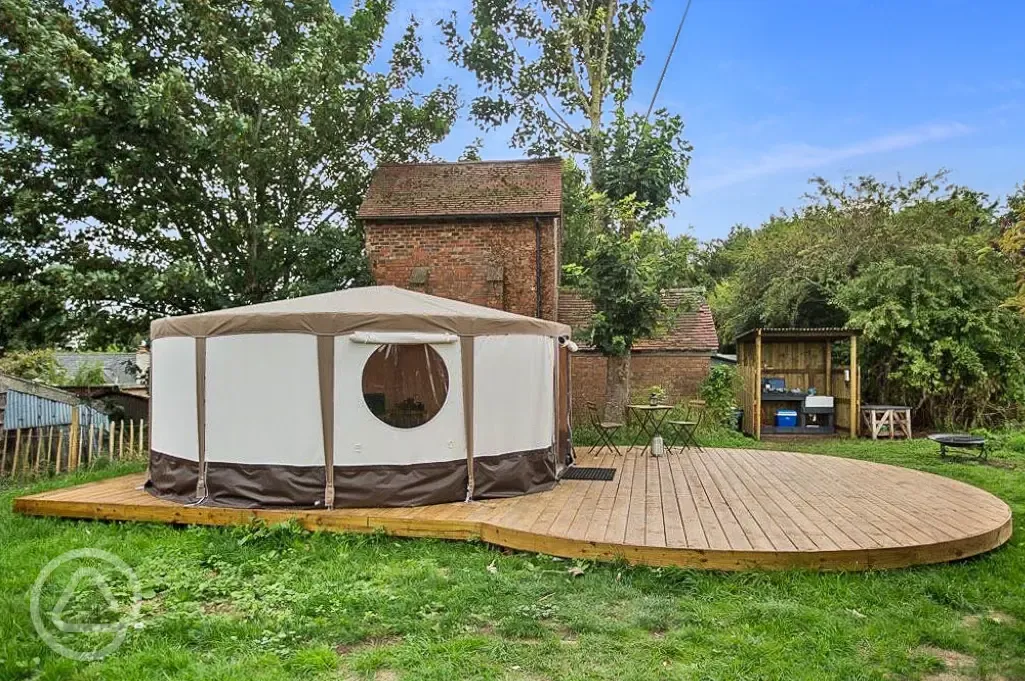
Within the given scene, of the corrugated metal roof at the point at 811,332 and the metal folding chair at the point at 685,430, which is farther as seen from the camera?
the corrugated metal roof at the point at 811,332

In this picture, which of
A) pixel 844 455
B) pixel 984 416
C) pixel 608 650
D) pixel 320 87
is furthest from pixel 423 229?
pixel 984 416

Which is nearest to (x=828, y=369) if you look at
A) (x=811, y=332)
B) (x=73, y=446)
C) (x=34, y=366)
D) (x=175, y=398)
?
(x=811, y=332)

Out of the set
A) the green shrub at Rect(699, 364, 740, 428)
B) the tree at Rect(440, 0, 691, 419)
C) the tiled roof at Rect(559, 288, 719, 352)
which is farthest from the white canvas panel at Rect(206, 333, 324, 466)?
the tree at Rect(440, 0, 691, 419)

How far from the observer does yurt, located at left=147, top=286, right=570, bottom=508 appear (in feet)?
16.4

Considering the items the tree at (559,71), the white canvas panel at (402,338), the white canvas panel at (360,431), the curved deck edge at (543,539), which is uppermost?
the tree at (559,71)

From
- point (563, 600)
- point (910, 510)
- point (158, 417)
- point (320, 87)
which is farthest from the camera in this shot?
point (320, 87)

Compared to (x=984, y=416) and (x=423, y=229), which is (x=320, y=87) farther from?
(x=984, y=416)

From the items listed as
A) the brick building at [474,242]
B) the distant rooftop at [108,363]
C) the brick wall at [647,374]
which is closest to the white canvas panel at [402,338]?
the brick building at [474,242]

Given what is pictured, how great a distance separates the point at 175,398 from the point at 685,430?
25.0ft

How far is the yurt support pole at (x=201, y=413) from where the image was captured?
5176mm

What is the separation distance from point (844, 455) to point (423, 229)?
7.52 metres

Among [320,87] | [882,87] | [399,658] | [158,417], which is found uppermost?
[882,87]

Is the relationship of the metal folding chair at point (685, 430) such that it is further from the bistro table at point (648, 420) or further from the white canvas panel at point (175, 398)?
the white canvas panel at point (175, 398)

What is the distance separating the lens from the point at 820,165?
1636cm
